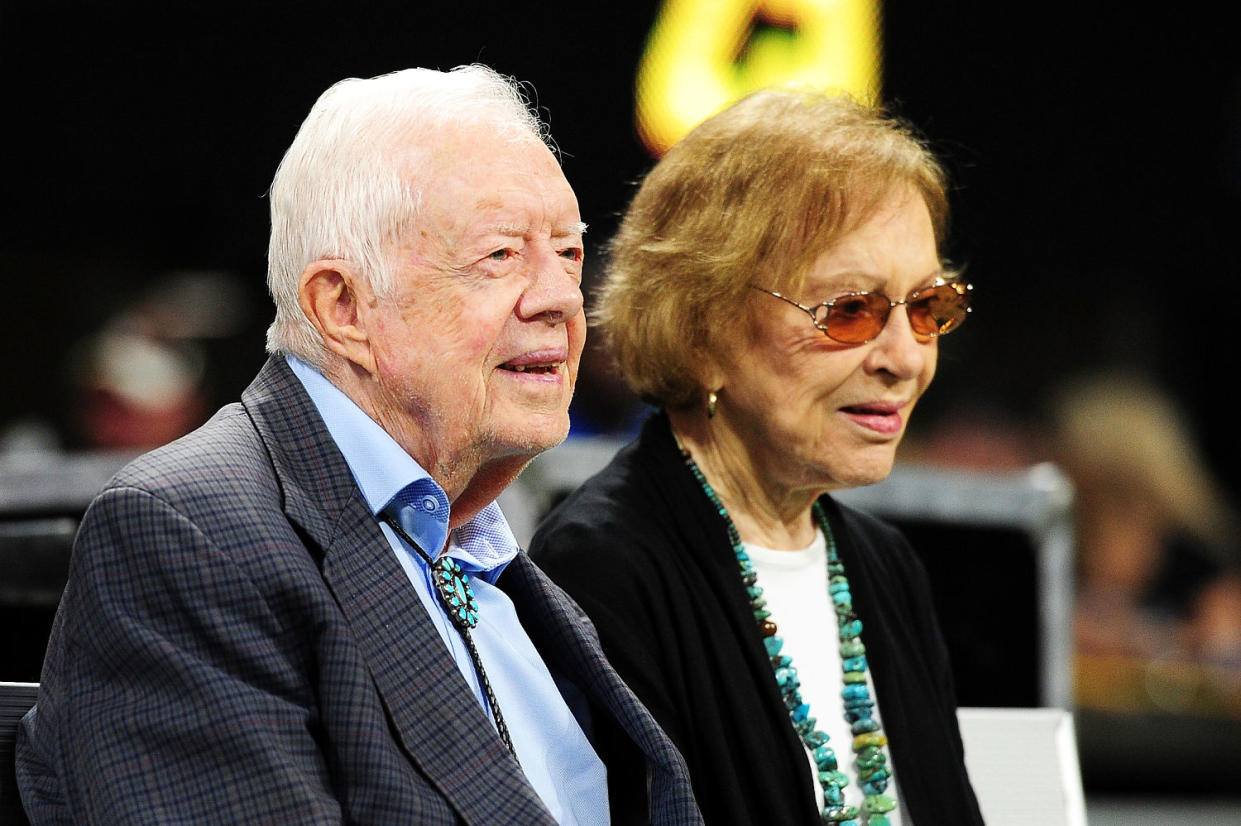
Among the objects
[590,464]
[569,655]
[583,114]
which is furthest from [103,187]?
[569,655]

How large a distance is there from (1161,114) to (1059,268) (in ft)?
2.51

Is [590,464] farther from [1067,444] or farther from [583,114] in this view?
[1067,444]

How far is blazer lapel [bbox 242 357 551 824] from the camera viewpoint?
1.44m

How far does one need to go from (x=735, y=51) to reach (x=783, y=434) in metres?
3.66

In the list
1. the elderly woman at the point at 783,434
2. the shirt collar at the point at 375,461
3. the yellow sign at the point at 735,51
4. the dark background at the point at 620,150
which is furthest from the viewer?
the yellow sign at the point at 735,51

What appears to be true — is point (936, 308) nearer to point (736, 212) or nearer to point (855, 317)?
point (855, 317)

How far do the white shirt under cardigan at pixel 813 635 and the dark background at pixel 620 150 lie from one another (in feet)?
9.63

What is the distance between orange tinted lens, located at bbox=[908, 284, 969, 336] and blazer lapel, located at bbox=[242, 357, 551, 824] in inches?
41.0

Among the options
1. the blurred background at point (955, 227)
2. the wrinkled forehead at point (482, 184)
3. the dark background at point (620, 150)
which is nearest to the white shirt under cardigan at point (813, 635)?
the wrinkled forehead at point (482, 184)

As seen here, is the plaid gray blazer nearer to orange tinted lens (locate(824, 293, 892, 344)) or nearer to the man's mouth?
the man's mouth

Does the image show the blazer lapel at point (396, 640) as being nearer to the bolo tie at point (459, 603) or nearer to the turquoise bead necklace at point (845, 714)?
the bolo tie at point (459, 603)

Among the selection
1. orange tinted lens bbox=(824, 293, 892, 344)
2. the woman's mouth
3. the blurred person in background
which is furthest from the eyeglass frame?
the blurred person in background

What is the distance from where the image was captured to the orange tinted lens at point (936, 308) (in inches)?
88.2

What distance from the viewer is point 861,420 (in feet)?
7.31
